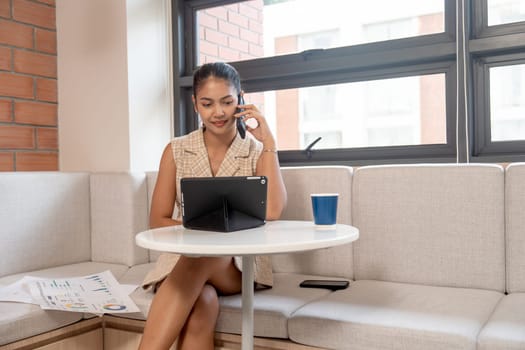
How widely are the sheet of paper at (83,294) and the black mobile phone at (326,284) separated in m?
0.63

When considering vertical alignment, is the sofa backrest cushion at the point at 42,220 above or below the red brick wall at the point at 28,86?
below

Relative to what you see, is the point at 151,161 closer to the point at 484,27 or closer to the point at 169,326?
the point at 169,326

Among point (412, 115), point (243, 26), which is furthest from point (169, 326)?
point (243, 26)

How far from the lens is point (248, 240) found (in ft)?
4.41

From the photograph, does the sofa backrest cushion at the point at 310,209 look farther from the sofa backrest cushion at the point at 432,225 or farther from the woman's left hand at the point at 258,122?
the woman's left hand at the point at 258,122

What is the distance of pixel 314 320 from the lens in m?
1.70

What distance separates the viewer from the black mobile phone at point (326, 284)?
2.03 m

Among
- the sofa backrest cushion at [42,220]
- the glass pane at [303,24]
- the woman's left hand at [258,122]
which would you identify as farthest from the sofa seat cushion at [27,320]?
the glass pane at [303,24]

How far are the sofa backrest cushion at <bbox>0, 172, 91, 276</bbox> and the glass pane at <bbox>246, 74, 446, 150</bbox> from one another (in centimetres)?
106

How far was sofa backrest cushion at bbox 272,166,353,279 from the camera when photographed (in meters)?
2.22

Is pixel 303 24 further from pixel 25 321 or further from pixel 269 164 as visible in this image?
pixel 25 321

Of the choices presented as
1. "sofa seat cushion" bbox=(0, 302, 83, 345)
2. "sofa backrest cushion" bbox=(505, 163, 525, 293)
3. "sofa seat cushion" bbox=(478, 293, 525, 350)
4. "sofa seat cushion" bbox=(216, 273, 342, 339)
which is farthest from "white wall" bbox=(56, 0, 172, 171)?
"sofa seat cushion" bbox=(478, 293, 525, 350)

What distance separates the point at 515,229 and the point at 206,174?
3.66 feet

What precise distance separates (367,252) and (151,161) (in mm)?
1427
